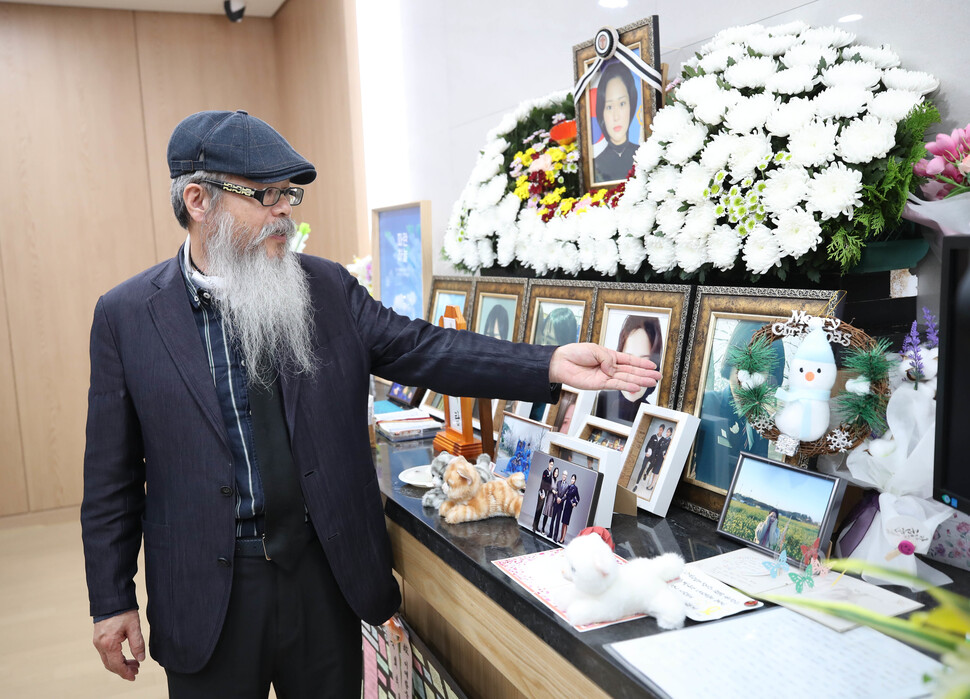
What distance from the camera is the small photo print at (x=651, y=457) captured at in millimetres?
1604

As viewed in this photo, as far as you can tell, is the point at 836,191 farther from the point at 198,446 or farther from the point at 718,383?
the point at 198,446

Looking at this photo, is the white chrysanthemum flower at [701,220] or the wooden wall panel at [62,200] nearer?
the white chrysanthemum flower at [701,220]

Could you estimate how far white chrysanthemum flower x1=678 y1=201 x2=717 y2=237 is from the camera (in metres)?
1.61

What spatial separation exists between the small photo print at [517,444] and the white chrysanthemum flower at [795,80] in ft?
2.91

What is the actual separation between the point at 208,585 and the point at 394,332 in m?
0.65

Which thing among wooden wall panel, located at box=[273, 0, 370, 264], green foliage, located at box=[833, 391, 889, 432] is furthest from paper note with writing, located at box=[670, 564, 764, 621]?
wooden wall panel, located at box=[273, 0, 370, 264]

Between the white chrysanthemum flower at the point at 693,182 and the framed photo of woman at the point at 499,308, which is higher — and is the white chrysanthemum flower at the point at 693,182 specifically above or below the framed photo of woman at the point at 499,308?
above

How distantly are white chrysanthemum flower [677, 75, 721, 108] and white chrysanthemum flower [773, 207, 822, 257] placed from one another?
0.34 meters

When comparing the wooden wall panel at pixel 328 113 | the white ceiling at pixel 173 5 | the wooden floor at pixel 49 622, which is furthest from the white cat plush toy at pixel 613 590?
the white ceiling at pixel 173 5

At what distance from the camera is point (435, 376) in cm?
171

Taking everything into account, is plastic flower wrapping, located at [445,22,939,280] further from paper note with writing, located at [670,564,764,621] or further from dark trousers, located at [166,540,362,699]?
dark trousers, located at [166,540,362,699]

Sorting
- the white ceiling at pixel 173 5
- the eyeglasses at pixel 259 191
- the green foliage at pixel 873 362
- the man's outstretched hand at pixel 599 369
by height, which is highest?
the white ceiling at pixel 173 5

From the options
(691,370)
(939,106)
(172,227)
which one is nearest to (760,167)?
(939,106)

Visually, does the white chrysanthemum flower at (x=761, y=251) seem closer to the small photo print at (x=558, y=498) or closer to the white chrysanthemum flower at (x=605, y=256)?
the white chrysanthemum flower at (x=605, y=256)
